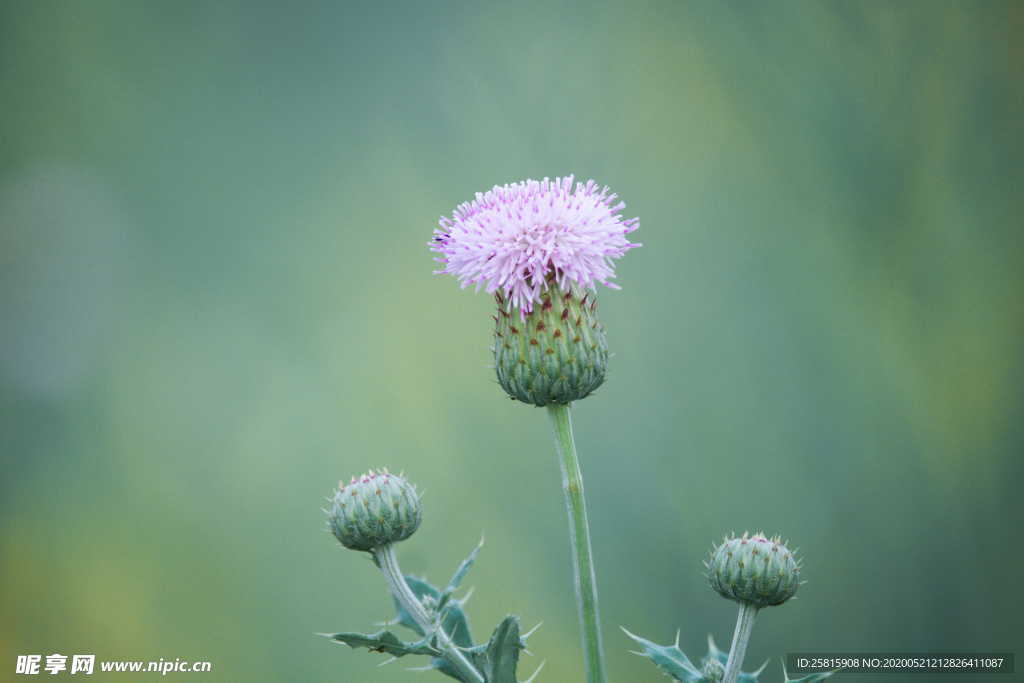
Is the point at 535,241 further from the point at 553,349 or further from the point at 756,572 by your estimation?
the point at 756,572

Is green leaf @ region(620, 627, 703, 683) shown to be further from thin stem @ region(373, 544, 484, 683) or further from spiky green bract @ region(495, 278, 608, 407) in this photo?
spiky green bract @ region(495, 278, 608, 407)

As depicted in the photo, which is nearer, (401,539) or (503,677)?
(503,677)

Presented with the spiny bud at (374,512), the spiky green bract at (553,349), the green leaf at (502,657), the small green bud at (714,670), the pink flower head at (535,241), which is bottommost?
the small green bud at (714,670)

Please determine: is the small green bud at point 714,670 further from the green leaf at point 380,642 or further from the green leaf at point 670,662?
the green leaf at point 380,642

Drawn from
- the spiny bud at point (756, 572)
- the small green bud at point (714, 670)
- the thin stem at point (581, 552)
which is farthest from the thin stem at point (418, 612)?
the spiny bud at point (756, 572)

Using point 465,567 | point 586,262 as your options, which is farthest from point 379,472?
point 586,262

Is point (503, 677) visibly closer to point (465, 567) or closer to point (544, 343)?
point (465, 567)
